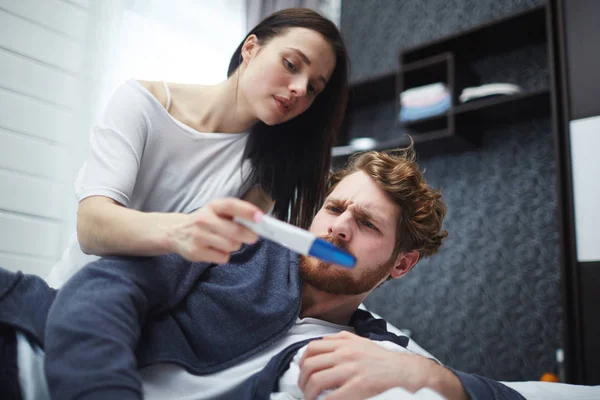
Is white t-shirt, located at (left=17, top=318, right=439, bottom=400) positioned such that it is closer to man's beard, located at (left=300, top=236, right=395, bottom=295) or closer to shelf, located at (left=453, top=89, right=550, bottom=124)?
man's beard, located at (left=300, top=236, right=395, bottom=295)

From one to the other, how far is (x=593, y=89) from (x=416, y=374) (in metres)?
1.51

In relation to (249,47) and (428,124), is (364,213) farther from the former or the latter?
(428,124)

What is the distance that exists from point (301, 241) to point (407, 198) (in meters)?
0.73

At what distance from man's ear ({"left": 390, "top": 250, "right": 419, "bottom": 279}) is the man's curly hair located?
0.06 ft

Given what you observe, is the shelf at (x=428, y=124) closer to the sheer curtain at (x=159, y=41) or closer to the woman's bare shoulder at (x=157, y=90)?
the sheer curtain at (x=159, y=41)

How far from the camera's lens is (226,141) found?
1476 mm

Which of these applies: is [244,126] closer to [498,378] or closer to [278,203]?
[278,203]

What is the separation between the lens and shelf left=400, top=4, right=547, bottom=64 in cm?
218

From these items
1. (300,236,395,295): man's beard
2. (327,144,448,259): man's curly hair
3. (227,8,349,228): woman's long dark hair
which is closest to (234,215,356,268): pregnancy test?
(300,236,395,295): man's beard

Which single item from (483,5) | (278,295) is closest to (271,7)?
(483,5)

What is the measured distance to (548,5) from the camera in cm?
199

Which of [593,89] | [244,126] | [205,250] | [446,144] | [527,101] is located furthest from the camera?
[446,144]

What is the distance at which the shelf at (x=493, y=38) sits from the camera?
A: 7.16ft

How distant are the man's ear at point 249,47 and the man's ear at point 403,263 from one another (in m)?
0.73
